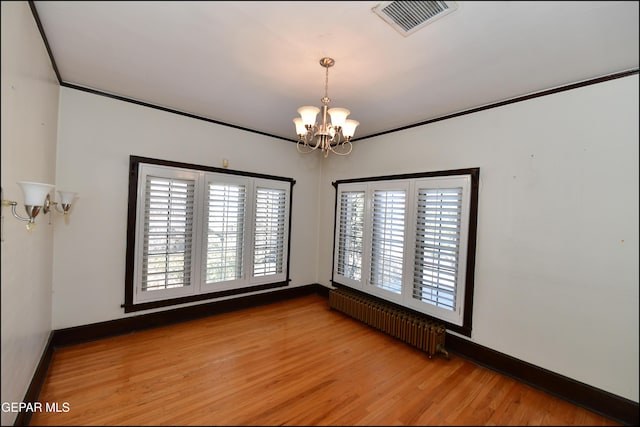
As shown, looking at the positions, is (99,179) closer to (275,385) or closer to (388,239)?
(275,385)

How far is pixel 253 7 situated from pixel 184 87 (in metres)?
1.41

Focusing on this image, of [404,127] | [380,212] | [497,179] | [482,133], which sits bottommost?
[380,212]

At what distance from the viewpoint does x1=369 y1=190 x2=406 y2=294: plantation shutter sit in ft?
11.2

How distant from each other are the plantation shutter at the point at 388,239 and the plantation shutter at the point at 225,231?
6.18 feet

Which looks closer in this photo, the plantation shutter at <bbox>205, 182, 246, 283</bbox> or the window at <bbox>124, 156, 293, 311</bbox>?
the window at <bbox>124, 156, 293, 311</bbox>

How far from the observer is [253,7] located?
1589 mm

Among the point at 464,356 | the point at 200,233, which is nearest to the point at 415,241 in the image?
the point at 464,356

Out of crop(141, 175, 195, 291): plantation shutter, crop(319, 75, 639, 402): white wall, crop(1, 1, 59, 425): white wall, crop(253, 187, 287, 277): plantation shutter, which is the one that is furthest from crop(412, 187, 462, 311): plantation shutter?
crop(1, 1, 59, 425): white wall

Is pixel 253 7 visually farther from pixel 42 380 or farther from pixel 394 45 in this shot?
pixel 42 380

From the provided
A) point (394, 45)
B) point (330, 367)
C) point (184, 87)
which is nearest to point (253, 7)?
point (394, 45)

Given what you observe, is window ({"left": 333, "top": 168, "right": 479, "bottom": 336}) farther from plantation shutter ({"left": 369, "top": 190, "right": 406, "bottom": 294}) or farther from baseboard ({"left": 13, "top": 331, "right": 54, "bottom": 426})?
baseboard ({"left": 13, "top": 331, "right": 54, "bottom": 426})

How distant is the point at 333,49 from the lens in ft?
6.38

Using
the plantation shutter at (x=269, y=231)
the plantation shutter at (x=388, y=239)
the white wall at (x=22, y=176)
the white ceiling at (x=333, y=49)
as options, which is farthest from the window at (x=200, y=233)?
the plantation shutter at (x=388, y=239)

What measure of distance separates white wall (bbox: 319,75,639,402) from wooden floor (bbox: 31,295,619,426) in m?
0.44
